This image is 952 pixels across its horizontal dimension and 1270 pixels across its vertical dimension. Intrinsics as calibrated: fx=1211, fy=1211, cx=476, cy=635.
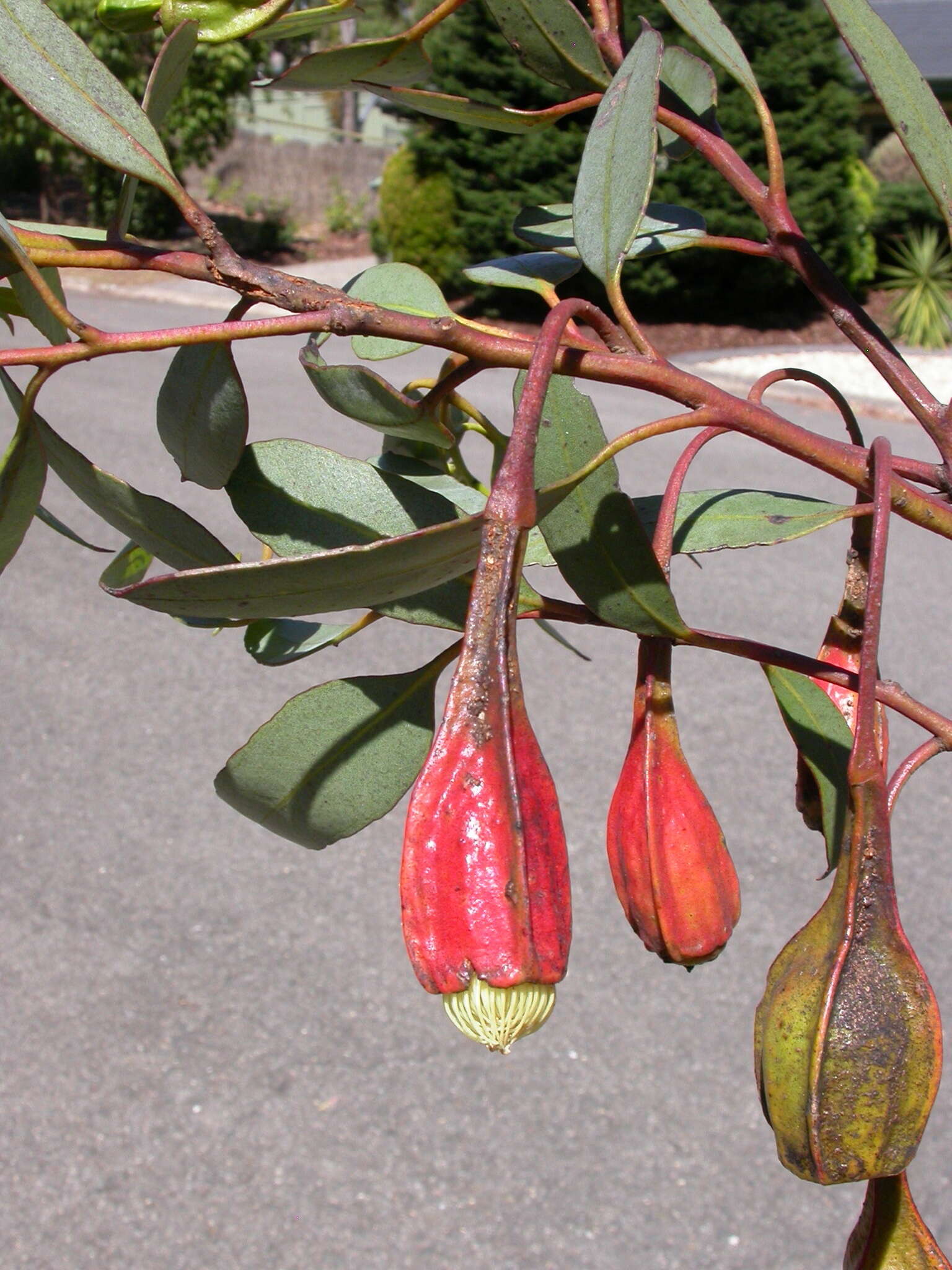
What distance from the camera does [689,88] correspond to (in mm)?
740

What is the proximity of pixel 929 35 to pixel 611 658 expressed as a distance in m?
14.3

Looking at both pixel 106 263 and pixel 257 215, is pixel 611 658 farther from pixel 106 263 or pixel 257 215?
pixel 257 215

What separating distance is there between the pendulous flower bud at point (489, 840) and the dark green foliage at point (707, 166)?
8830 mm

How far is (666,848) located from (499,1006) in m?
0.19

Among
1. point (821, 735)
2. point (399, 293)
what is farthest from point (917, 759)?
point (399, 293)

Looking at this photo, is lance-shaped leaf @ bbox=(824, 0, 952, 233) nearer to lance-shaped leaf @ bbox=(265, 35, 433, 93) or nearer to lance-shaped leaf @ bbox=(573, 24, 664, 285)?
lance-shaped leaf @ bbox=(573, 24, 664, 285)

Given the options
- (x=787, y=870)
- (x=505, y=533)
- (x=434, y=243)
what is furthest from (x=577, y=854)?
(x=434, y=243)

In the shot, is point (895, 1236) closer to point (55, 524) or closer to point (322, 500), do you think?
point (322, 500)

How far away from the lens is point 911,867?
3.23 metres

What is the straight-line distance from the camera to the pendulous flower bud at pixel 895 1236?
559 millimetres

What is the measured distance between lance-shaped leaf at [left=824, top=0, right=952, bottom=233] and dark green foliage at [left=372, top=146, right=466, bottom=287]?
1012 cm

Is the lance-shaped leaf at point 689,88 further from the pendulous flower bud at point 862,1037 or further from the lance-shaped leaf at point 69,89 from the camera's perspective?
the pendulous flower bud at point 862,1037

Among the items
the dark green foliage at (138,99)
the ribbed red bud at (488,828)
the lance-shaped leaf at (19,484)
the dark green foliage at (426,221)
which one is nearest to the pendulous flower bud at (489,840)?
the ribbed red bud at (488,828)

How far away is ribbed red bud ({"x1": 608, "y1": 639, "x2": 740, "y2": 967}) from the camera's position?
57 centimetres
